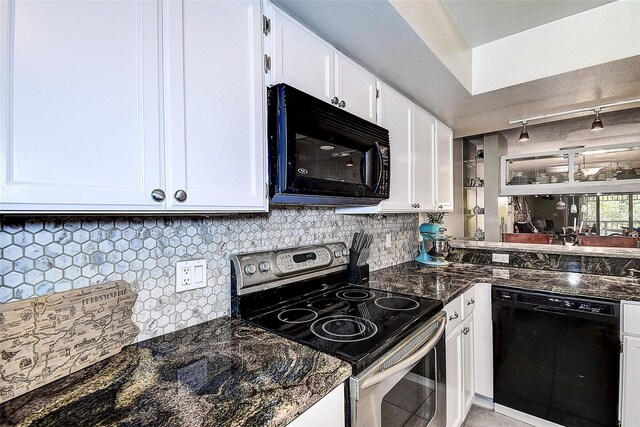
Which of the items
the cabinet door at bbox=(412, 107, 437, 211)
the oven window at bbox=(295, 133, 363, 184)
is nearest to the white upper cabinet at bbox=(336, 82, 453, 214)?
the cabinet door at bbox=(412, 107, 437, 211)

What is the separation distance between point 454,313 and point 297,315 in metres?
0.95

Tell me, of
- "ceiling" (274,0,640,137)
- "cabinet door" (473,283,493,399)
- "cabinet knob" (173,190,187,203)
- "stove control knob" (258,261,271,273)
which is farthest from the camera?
"cabinet door" (473,283,493,399)

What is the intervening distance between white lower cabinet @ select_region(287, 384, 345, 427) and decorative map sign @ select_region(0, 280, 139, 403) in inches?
24.4

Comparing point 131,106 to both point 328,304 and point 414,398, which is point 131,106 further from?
point 414,398

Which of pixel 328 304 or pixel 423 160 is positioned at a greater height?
pixel 423 160

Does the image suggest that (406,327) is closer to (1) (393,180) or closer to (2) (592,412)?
(1) (393,180)

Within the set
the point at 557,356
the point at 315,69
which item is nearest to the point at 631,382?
the point at 557,356

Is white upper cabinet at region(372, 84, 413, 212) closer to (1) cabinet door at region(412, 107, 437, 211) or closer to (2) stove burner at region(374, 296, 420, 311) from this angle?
(1) cabinet door at region(412, 107, 437, 211)

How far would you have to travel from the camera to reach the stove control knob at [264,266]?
135 cm

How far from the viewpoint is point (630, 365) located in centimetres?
163

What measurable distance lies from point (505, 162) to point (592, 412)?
7.12 ft

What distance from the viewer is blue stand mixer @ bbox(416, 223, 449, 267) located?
2.48m

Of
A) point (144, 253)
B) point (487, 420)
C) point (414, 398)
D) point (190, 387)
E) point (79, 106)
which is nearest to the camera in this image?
point (79, 106)

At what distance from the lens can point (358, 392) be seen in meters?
0.91
